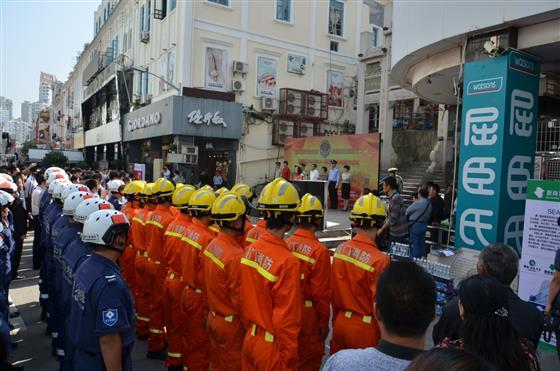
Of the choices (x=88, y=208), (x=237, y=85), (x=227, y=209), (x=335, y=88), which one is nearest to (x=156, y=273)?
(x=88, y=208)

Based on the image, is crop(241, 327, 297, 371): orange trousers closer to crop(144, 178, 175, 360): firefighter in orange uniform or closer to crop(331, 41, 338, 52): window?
crop(144, 178, 175, 360): firefighter in orange uniform

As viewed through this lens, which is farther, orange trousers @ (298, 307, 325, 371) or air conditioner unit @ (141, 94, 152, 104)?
air conditioner unit @ (141, 94, 152, 104)

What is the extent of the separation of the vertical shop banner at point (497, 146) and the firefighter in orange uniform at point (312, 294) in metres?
3.65

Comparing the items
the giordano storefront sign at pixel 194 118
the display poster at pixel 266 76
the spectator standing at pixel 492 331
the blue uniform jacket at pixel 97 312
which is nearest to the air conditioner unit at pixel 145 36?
the giordano storefront sign at pixel 194 118

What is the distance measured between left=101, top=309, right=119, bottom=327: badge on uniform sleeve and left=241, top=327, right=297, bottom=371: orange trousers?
3.66 ft

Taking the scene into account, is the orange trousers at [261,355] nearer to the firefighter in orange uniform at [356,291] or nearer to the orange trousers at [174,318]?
the firefighter in orange uniform at [356,291]

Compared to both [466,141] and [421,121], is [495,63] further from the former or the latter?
[421,121]

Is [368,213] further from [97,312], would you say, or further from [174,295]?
[97,312]

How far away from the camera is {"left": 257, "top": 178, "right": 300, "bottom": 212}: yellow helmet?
12.5ft

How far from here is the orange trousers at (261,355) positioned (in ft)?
10.7

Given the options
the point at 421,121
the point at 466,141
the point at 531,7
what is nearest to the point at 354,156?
the point at 421,121

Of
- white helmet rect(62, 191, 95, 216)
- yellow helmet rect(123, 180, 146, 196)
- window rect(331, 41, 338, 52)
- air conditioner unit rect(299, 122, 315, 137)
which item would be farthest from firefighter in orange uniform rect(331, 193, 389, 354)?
window rect(331, 41, 338, 52)

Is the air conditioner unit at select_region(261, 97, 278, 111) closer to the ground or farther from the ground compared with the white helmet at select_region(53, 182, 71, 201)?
farther from the ground

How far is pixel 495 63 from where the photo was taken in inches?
251
